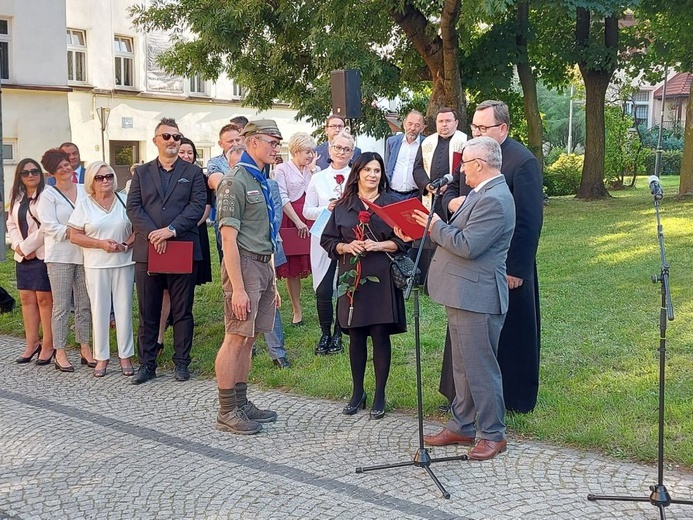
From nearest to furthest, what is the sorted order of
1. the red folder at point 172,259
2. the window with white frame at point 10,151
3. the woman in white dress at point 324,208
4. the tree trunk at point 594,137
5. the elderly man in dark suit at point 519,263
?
the elderly man in dark suit at point 519,263 < the red folder at point 172,259 < the woman in white dress at point 324,208 < the tree trunk at point 594,137 < the window with white frame at point 10,151

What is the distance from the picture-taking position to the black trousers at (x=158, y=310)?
787cm

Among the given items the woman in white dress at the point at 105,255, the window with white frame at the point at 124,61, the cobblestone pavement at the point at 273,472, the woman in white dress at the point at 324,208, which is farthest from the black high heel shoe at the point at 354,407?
A: the window with white frame at the point at 124,61

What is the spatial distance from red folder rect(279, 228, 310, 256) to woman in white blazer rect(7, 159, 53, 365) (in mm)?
2379

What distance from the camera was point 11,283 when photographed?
13.0 m

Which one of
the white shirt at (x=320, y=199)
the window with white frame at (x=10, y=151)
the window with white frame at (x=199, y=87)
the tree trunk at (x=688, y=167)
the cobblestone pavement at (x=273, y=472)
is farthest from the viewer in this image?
the window with white frame at (x=199, y=87)

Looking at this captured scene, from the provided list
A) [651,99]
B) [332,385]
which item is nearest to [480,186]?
[332,385]

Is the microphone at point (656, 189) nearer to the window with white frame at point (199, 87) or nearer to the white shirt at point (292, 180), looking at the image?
the white shirt at point (292, 180)

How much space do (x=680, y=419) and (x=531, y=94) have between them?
19204 millimetres

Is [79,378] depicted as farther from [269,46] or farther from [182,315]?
[269,46]

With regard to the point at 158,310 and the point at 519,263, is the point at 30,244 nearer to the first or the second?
the point at 158,310

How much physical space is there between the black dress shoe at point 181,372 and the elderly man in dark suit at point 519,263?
262 centimetres

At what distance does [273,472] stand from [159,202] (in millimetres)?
3153

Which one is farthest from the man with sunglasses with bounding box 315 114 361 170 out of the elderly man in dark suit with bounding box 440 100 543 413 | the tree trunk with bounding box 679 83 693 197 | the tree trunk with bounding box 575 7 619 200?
the tree trunk with bounding box 575 7 619 200

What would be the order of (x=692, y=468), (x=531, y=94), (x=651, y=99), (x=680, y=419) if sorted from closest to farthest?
1. (x=692, y=468)
2. (x=680, y=419)
3. (x=531, y=94)
4. (x=651, y=99)
